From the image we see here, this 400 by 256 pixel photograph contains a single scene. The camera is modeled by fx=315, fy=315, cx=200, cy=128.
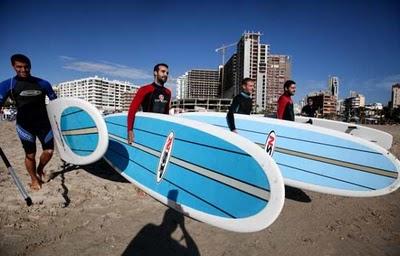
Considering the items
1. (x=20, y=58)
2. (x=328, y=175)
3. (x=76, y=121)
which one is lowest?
(x=328, y=175)

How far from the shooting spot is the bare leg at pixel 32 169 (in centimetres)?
414

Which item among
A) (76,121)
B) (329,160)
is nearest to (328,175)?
(329,160)

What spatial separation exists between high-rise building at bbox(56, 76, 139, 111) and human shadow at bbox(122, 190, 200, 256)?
106727 millimetres

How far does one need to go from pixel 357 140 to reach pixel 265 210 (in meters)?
2.31

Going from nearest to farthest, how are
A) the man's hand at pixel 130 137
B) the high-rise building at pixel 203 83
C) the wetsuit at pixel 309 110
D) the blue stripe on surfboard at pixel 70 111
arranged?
the blue stripe on surfboard at pixel 70 111 < the man's hand at pixel 130 137 < the wetsuit at pixel 309 110 < the high-rise building at pixel 203 83

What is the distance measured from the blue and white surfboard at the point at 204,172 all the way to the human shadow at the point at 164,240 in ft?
0.50

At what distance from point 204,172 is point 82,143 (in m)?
1.83

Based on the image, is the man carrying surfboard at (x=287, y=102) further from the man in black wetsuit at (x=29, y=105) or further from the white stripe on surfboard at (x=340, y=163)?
the man in black wetsuit at (x=29, y=105)

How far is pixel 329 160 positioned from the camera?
436cm

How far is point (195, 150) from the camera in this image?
132 inches

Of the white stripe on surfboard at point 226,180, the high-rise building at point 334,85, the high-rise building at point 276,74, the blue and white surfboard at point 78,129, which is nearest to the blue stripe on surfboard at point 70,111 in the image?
the blue and white surfboard at point 78,129

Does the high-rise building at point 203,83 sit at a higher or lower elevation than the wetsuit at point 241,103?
higher

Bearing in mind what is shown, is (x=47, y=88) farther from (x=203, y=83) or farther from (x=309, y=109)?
(x=203, y=83)

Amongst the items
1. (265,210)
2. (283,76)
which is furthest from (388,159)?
(283,76)
